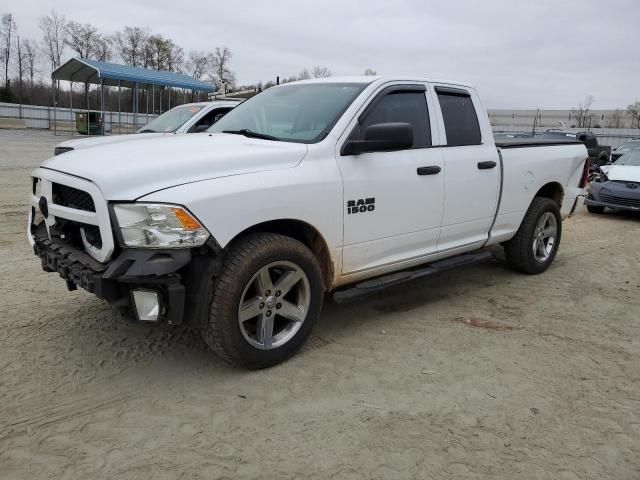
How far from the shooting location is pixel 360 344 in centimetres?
414

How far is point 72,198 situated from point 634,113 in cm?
5664

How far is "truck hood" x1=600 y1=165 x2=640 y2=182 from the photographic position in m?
11.2

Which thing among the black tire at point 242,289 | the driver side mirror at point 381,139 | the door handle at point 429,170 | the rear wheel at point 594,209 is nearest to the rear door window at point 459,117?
the door handle at point 429,170

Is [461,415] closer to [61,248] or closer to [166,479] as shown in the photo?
[166,479]

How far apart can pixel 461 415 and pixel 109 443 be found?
1968 mm

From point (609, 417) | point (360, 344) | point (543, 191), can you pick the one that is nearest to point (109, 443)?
point (360, 344)

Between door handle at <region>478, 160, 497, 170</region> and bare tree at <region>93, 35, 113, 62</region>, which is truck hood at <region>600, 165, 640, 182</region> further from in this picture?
bare tree at <region>93, 35, 113, 62</region>

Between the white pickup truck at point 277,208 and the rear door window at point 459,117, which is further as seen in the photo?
the rear door window at point 459,117

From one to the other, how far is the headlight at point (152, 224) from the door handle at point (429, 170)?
2.04 meters

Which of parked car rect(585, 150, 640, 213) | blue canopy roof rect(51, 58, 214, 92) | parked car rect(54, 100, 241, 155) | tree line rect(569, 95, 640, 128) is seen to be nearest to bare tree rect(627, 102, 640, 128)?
tree line rect(569, 95, 640, 128)

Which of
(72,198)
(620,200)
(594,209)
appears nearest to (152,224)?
(72,198)

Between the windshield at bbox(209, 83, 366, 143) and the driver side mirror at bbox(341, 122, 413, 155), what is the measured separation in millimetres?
228

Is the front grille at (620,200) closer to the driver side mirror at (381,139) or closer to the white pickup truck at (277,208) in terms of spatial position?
the white pickup truck at (277,208)

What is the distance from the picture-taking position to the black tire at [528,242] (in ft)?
19.3
